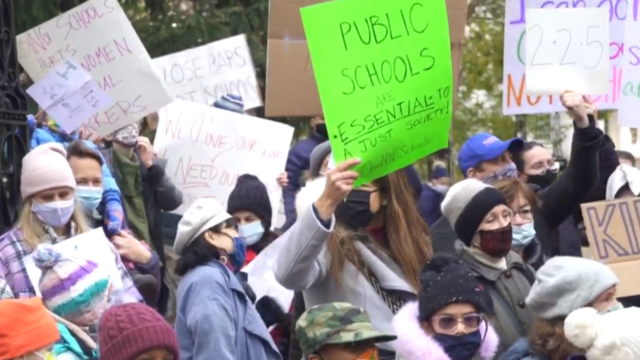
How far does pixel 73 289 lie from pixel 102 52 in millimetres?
3261

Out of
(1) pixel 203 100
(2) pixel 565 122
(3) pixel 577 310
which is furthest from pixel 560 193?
(2) pixel 565 122

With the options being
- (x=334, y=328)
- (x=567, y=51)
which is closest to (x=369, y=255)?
(x=334, y=328)

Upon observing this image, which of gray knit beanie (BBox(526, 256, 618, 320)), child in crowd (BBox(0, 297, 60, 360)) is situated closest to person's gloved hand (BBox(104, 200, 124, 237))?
child in crowd (BBox(0, 297, 60, 360))

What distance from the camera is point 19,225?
5914 mm

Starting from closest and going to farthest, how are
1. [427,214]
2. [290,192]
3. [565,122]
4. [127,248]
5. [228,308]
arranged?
[228,308]
[127,248]
[427,214]
[290,192]
[565,122]

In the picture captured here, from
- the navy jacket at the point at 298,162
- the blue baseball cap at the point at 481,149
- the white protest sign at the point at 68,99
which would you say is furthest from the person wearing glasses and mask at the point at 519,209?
the navy jacket at the point at 298,162

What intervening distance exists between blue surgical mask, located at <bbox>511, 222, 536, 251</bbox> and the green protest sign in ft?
3.16

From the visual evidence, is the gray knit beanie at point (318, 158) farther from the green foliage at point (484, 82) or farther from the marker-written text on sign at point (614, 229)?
the green foliage at point (484, 82)

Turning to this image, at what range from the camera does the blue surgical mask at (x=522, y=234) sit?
6.28m

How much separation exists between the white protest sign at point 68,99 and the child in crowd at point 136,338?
2.95m

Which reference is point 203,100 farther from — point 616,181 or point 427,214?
point 616,181

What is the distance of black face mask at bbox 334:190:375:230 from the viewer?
17.8 feet

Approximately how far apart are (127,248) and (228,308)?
1.12 m

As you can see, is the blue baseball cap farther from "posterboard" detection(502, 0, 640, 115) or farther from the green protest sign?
the green protest sign
